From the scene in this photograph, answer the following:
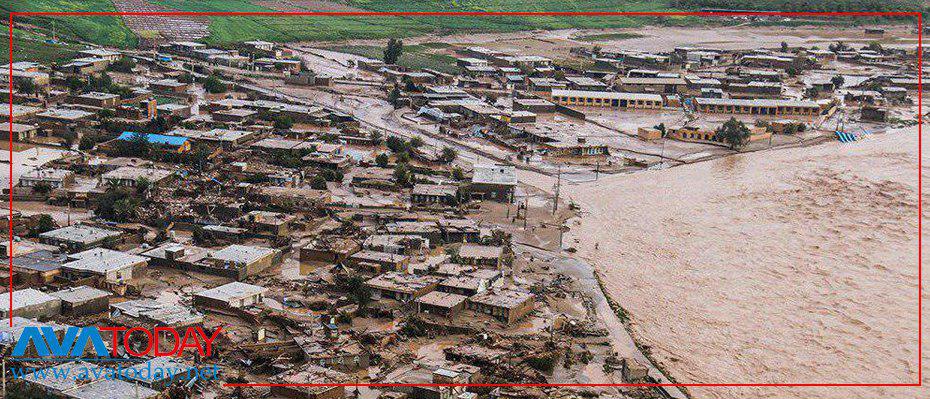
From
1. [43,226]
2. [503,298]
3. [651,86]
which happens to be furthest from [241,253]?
[651,86]

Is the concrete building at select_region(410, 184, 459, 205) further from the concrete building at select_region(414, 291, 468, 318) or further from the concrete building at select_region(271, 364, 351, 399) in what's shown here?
the concrete building at select_region(271, 364, 351, 399)

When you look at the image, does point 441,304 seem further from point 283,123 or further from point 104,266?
point 283,123

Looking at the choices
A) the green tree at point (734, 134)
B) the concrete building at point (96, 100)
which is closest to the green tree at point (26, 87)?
the concrete building at point (96, 100)

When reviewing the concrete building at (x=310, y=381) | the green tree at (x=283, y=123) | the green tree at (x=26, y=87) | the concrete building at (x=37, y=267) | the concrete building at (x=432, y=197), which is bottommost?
the concrete building at (x=310, y=381)

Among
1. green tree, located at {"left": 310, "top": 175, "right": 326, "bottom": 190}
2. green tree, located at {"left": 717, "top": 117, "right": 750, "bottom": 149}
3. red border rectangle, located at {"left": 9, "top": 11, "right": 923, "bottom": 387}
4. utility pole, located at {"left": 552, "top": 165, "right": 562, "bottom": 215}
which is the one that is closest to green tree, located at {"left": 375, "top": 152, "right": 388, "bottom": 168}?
green tree, located at {"left": 310, "top": 175, "right": 326, "bottom": 190}

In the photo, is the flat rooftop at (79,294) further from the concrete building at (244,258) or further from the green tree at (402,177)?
the green tree at (402,177)

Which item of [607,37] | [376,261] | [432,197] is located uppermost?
[607,37]
